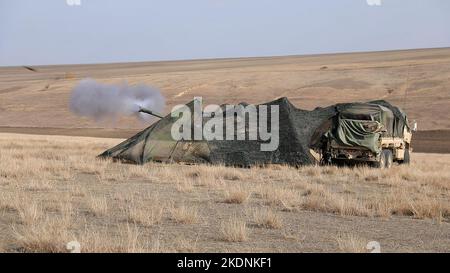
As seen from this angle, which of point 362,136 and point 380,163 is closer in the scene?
point 362,136

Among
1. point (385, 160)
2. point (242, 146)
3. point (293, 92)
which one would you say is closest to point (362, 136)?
point (385, 160)

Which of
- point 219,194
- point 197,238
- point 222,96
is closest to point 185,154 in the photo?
point 219,194

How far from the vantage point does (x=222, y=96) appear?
7025 cm

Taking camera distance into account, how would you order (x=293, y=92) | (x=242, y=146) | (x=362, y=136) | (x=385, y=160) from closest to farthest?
1. (x=362, y=136)
2. (x=385, y=160)
3. (x=242, y=146)
4. (x=293, y=92)

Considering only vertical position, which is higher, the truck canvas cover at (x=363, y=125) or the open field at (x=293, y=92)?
the truck canvas cover at (x=363, y=125)

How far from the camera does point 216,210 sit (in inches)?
492

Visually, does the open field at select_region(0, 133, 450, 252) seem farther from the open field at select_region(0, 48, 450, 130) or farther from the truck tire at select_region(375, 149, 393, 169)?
the open field at select_region(0, 48, 450, 130)

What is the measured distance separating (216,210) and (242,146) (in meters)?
10.9

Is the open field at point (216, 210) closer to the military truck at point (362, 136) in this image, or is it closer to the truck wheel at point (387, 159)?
the military truck at point (362, 136)

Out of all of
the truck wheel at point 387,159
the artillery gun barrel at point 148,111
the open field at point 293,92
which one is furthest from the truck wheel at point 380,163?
the open field at point 293,92

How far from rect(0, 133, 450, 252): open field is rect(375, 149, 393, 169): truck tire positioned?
4.24 feet

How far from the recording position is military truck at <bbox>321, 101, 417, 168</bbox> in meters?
21.9

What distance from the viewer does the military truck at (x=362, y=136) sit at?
2189 centimetres

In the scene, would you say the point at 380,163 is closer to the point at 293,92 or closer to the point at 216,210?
the point at 216,210
